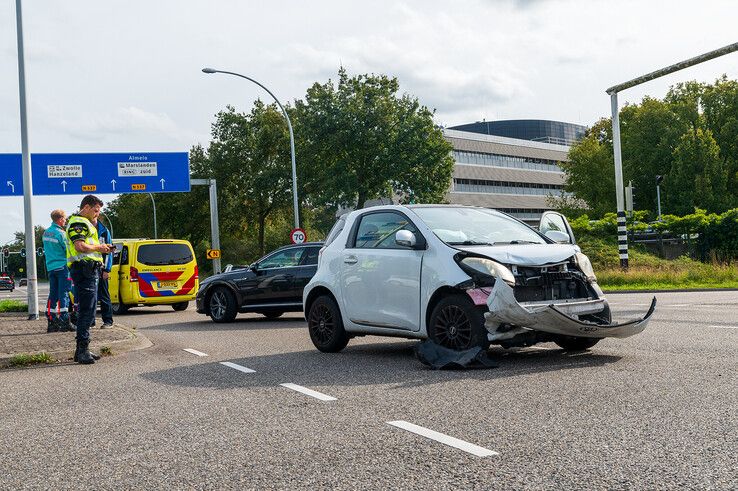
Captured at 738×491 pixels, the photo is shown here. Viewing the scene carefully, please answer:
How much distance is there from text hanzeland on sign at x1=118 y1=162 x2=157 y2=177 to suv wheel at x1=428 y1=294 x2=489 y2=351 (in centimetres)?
2916

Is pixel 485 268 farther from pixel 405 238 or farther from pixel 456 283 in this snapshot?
pixel 405 238

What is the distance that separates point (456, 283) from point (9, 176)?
29125 millimetres

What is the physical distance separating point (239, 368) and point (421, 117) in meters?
38.5

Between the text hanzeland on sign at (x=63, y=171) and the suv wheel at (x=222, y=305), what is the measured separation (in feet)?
64.9

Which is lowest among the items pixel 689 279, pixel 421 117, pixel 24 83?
pixel 689 279

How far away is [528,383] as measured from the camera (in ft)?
21.8

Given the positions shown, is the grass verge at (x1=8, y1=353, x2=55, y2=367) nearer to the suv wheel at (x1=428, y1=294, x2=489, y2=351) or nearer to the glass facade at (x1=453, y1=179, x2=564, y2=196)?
the suv wheel at (x1=428, y1=294, x2=489, y2=351)

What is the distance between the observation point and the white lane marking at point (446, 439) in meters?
4.46

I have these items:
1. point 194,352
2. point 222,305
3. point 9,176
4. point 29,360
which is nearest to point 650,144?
point 9,176

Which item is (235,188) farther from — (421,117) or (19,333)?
(19,333)

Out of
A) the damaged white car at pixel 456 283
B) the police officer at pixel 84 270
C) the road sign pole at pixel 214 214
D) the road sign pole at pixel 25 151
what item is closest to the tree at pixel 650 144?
the road sign pole at pixel 214 214

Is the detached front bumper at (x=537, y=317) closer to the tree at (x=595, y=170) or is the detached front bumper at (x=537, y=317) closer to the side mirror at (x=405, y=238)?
the side mirror at (x=405, y=238)

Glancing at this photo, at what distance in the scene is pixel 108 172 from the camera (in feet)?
113

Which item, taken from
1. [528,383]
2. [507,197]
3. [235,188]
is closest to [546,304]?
[528,383]
